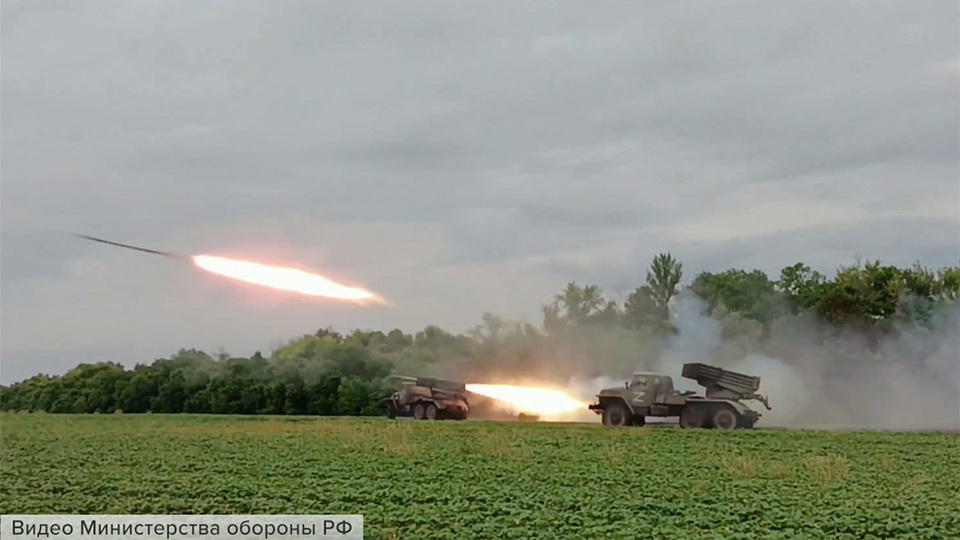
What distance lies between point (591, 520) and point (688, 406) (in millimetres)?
16922

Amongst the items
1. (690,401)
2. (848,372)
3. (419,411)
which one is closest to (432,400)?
(419,411)

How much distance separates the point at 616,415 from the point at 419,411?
315 inches

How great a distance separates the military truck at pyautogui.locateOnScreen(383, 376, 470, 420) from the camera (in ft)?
116

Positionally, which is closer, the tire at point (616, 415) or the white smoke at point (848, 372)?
the tire at point (616, 415)

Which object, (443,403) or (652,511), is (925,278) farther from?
(652,511)

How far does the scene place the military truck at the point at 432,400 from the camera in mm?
35500

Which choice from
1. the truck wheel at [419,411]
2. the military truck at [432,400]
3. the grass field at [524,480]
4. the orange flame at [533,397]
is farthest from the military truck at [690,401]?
the truck wheel at [419,411]

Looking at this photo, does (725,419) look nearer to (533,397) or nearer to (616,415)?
(616,415)

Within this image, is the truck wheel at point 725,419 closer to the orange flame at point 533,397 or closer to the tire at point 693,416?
the tire at point 693,416

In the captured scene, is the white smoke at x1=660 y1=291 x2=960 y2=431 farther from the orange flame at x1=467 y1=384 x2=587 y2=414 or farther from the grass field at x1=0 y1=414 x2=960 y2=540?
the grass field at x1=0 y1=414 x2=960 y2=540

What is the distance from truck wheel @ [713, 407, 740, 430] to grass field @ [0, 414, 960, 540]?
2619 mm

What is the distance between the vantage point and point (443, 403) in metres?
35.5

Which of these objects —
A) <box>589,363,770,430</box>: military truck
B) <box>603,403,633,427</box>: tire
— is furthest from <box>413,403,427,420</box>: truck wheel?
<box>603,403,633,427</box>: tire

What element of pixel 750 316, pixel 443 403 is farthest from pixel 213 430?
pixel 750 316
